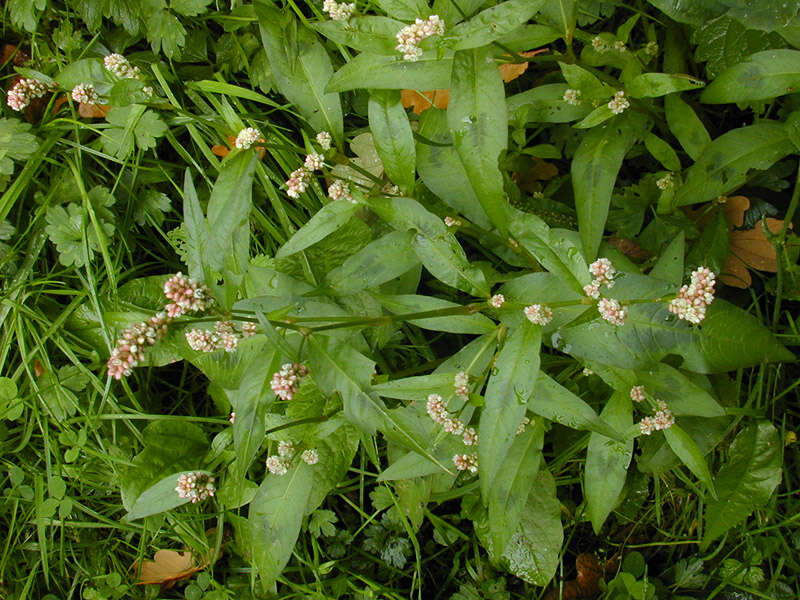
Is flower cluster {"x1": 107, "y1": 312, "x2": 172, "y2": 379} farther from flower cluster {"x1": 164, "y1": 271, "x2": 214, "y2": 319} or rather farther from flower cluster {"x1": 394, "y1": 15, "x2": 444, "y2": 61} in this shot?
flower cluster {"x1": 394, "y1": 15, "x2": 444, "y2": 61}

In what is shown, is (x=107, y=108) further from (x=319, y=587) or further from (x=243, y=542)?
(x=319, y=587)

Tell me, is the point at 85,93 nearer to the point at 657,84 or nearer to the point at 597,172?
the point at 597,172

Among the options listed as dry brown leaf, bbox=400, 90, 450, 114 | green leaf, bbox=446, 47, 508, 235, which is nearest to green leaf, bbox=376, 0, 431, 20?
green leaf, bbox=446, 47, 508, 235

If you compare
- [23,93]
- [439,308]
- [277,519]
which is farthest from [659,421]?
[23,93]

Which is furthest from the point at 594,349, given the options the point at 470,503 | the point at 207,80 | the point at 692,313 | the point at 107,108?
the point at 107,108

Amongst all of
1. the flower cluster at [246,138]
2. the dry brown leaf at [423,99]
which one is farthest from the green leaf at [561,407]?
the dry brown leaf at [423,99]

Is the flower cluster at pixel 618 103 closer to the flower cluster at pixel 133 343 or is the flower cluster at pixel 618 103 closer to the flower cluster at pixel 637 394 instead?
the flower cluster at pixel 637 394

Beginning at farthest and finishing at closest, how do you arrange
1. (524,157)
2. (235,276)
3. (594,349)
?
(524,157) < (594,349) < (235,276)
